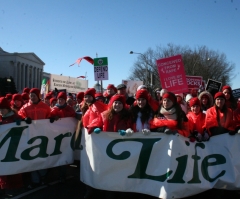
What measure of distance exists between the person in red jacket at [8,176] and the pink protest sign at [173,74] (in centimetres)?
426

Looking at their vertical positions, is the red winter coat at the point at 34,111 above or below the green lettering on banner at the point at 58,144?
above

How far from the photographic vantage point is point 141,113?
5.12 metres

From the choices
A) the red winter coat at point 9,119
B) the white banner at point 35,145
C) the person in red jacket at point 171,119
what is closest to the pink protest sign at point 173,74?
the white banner at point 35,145

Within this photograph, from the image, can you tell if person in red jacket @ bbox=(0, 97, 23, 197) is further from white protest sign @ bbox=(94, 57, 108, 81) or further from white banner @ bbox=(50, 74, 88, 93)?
white banner @ bbox=(50, 74, 88, 93)

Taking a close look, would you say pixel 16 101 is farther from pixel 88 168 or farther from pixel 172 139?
pixel 172 139

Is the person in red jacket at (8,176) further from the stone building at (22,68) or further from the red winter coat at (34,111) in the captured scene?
the stone building at (22,68)

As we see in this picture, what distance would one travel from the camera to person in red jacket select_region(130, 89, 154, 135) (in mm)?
5047

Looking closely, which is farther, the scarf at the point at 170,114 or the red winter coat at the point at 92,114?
the red winter coat at the point at 92,114

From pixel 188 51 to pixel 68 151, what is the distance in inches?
1477

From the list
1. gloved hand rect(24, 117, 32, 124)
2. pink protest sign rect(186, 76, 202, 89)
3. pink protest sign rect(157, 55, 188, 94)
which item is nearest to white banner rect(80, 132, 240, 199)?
gloved hand rect(24, 117, 32, 124)

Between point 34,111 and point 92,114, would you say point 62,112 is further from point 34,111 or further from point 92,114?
point 92,114

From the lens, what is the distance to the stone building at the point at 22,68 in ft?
254

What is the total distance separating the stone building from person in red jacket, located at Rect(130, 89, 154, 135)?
2995 inches

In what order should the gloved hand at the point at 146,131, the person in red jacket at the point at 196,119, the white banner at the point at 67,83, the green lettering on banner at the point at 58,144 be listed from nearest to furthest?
the gloved hand at the point at 146,131
the person in red jacket at the point at 196,119
the green lettering on banner at the point at 58,144
the white banner at the point at 67,83
